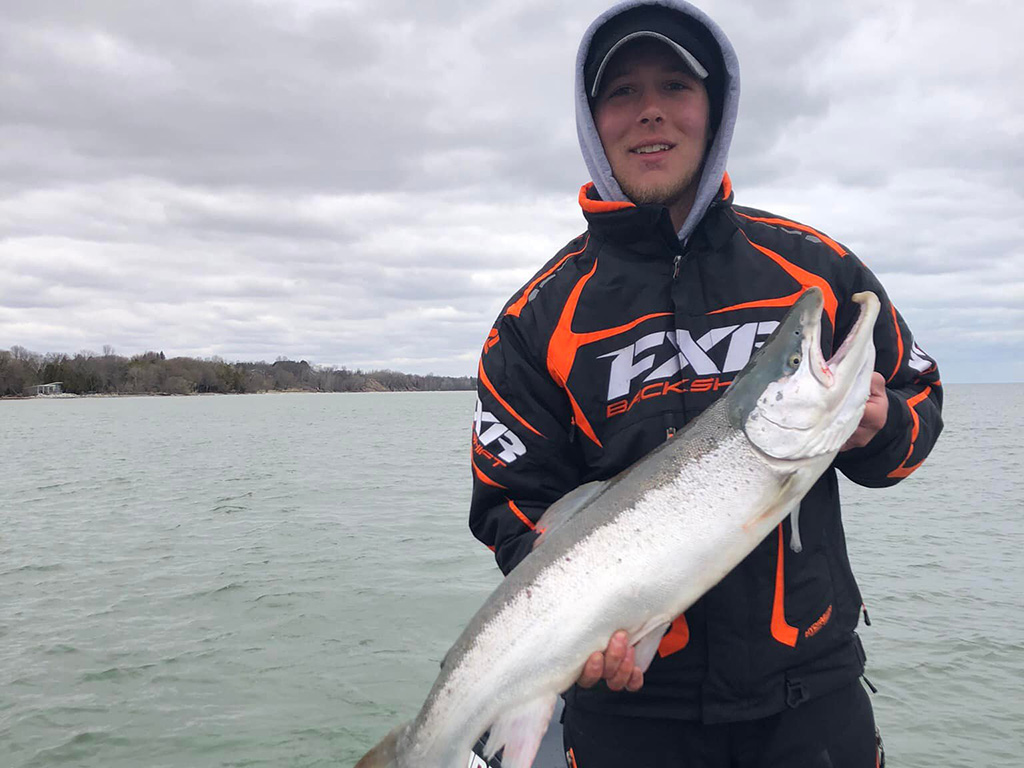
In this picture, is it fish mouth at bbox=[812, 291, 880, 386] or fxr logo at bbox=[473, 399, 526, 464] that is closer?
fish mouth at bbox=[812, 291, 880, 386]

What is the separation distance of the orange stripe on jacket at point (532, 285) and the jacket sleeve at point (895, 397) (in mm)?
1110

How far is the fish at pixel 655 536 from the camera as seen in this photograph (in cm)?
269

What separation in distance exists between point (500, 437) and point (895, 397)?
153 centimetres

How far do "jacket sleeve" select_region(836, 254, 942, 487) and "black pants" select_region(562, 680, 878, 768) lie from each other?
0.84 metres

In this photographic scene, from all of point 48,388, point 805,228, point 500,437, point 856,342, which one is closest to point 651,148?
point 805,228

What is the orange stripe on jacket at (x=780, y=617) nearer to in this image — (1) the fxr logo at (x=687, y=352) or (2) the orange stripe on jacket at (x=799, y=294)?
(1) the fxr logo at (x=687, y=352)

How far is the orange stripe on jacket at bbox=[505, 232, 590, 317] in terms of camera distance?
3.33 meters

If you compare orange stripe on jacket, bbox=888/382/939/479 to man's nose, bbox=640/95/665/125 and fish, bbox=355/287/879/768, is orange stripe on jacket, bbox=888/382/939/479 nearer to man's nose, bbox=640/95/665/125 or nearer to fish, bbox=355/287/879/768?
fish, bbox=355/287/879/768

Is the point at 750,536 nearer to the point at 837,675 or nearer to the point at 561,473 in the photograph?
the point at 837,675

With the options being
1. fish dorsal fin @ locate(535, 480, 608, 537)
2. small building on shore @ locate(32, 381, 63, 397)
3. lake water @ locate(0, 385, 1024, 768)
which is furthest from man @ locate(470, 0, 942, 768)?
small building on shore @ locate(32, 381, 63, 397)

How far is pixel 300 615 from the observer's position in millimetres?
11523

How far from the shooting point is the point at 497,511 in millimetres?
3281

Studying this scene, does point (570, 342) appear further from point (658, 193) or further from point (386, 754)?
point (386, 754)

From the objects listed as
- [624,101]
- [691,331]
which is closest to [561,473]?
[691,331]
